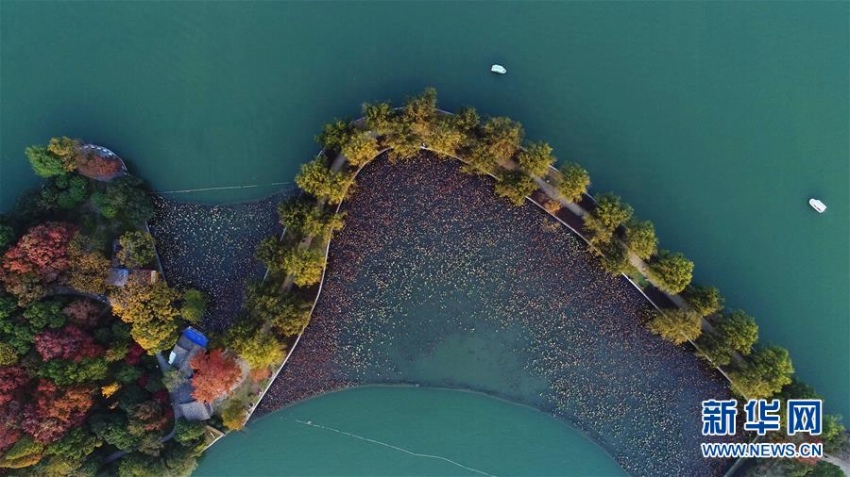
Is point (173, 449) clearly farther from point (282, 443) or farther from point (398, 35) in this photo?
point (398, 35)

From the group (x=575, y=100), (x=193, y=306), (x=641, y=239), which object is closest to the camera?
(x=641, y=239)

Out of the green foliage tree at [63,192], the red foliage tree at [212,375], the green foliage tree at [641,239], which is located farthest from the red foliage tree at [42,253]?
the green foliage tree at [641,239]

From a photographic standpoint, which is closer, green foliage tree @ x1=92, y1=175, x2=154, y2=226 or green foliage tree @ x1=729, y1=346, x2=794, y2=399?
green foliage tree @ x1=729, y1=346, x2=794, y2=399

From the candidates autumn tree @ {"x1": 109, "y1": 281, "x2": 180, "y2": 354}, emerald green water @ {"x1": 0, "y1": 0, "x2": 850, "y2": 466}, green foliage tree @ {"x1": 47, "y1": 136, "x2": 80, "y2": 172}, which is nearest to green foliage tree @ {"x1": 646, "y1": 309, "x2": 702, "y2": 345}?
emerald green water @ {"x1": 0, "y1": 0, "x2": 850, "y2": 466}

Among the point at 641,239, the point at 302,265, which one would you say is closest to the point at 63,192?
the point at 302,265

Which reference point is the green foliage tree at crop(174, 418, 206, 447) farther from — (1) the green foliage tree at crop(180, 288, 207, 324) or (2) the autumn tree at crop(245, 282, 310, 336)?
(2) the autumn tree at crop(245, 282, 310, 336)

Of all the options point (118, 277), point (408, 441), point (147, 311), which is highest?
point (118, 277)

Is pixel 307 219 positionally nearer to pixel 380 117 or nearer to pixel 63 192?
pixel 380 117

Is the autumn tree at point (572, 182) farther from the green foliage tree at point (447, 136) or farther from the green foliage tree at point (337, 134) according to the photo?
the green foliage tree at point (337, 134)
